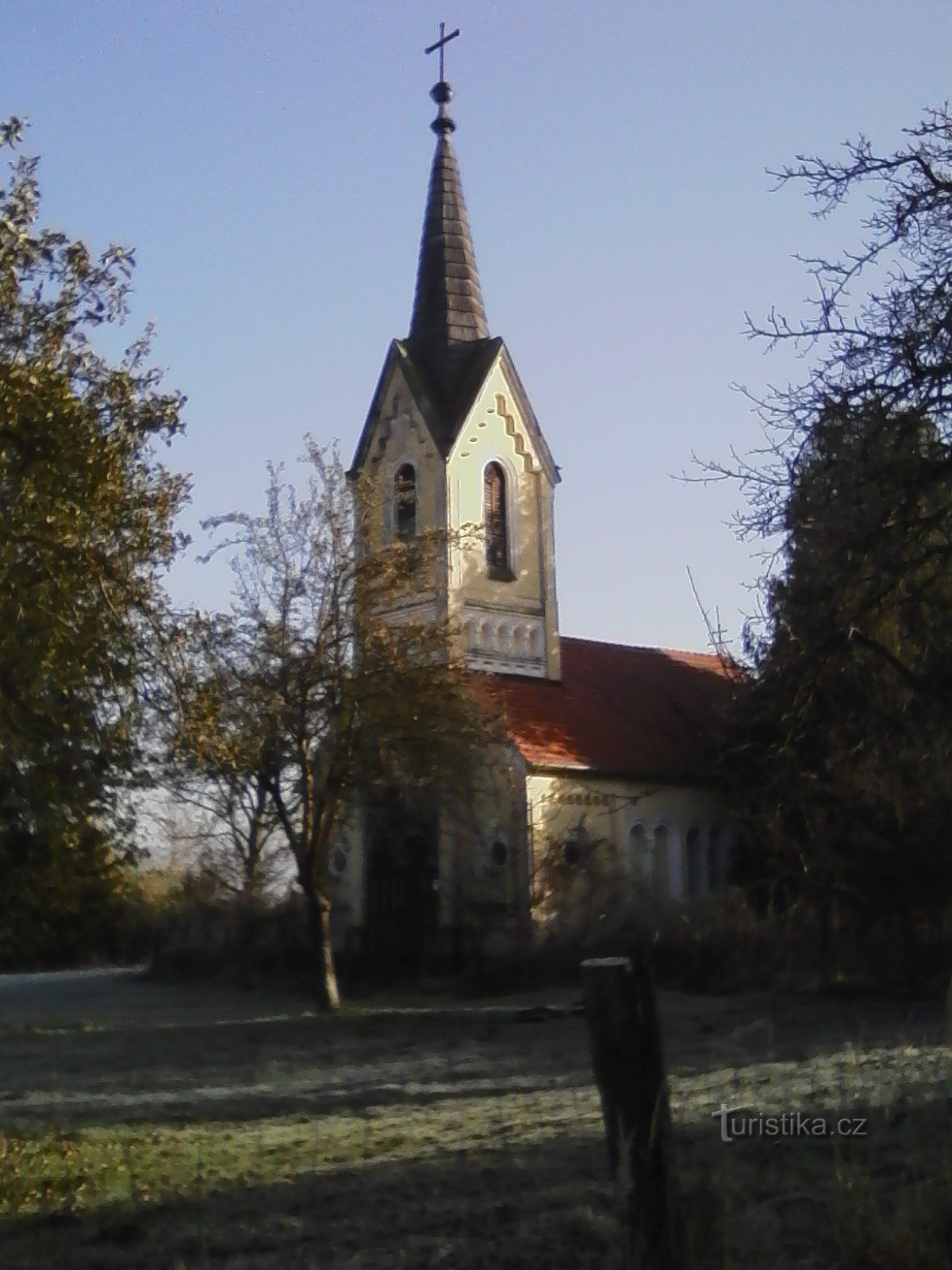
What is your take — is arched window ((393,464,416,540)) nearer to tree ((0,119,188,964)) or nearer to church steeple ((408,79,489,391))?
church steeple ((408,79,489,391))

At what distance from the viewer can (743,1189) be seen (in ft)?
25.2

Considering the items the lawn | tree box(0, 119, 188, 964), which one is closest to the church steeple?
the lawn

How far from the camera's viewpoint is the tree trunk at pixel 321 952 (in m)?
26.9

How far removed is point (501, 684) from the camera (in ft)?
128

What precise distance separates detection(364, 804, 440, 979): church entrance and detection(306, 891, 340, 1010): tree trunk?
5279mm

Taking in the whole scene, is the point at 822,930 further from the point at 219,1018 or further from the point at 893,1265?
the point at 893,1265

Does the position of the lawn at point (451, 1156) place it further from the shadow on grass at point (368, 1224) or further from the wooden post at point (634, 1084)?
the wooden post at point (634, 1084)

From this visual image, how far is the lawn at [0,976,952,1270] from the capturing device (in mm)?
7047

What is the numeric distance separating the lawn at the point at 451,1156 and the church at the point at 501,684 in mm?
16013

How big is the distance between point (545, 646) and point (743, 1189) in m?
33.8

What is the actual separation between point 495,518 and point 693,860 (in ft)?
34.5

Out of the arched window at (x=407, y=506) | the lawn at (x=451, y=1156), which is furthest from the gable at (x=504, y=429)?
the lawn at (x=451, y=1156)

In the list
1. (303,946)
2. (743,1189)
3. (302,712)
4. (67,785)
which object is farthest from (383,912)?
(743,1189)

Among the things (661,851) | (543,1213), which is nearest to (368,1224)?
(543,1213)
